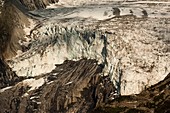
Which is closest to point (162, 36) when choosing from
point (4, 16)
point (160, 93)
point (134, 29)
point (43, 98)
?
point (134, 29)

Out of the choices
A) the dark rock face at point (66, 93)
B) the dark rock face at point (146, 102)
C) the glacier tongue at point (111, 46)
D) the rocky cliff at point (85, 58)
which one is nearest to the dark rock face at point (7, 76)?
the rocky cliff at point (85, 58)

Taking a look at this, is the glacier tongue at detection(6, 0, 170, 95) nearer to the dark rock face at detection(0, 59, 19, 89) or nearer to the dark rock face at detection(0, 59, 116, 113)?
the dark rock face at detection(0, 59, 19, 89)

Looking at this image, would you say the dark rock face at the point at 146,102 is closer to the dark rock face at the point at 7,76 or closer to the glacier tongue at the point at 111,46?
the glacier tongue at the point at 111,46

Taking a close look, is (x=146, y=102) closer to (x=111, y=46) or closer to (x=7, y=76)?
(x=111, y=46)

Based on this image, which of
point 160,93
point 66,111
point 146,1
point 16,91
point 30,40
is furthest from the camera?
point 146,1

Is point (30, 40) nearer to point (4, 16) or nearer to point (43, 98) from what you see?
point (4, 16)

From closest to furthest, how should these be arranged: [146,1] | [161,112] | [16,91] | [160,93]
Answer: [161,112]
[160,93]
[16,91]
[146,1]

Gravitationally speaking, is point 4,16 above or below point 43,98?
above
